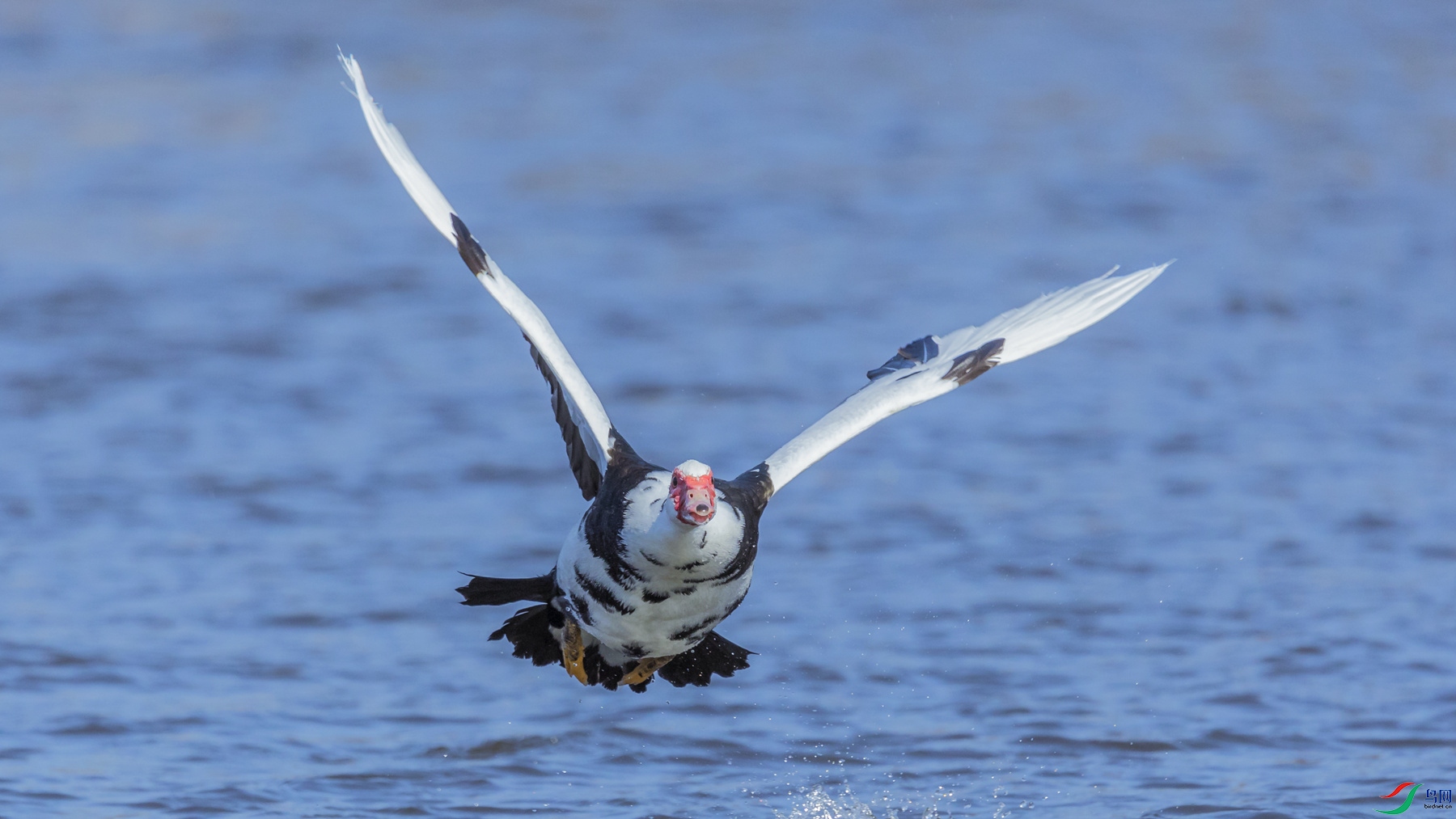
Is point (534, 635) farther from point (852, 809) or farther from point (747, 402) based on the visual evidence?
point (747, 402)

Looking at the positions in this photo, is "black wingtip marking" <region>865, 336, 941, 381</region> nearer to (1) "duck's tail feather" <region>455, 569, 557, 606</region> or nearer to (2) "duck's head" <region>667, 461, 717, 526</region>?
(1) "duck's tail feather" <region>455, 569, 557, 606</region>

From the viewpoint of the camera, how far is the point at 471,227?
13.7 metres

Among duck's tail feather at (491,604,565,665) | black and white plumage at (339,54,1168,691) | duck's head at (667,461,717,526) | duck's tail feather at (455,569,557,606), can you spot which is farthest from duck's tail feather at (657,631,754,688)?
duck's head at (667,461,717,526)

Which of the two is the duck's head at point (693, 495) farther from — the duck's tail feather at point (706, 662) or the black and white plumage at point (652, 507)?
the duck's tail feather at point (706, 662)

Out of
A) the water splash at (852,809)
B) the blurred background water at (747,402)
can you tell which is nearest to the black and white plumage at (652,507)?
the water splash at (852,809)

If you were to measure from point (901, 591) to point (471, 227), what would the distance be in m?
5.99

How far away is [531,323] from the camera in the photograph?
6.02 meters

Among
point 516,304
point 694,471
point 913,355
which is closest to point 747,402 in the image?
point 913,355

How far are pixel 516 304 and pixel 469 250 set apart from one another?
0.41m

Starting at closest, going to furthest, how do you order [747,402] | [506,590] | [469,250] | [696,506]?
1. [696,506]
2. [469,250]
3. [506,590]
4. [747,402]

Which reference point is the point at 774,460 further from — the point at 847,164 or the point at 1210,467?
the point at 847,164

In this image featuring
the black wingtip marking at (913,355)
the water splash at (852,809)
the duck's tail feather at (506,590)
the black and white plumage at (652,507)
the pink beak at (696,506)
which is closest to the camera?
the pink beak at (696,506)

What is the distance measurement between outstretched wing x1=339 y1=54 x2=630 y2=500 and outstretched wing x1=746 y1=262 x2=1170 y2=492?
0.57 meters

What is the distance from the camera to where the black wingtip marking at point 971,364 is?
6676 mm
